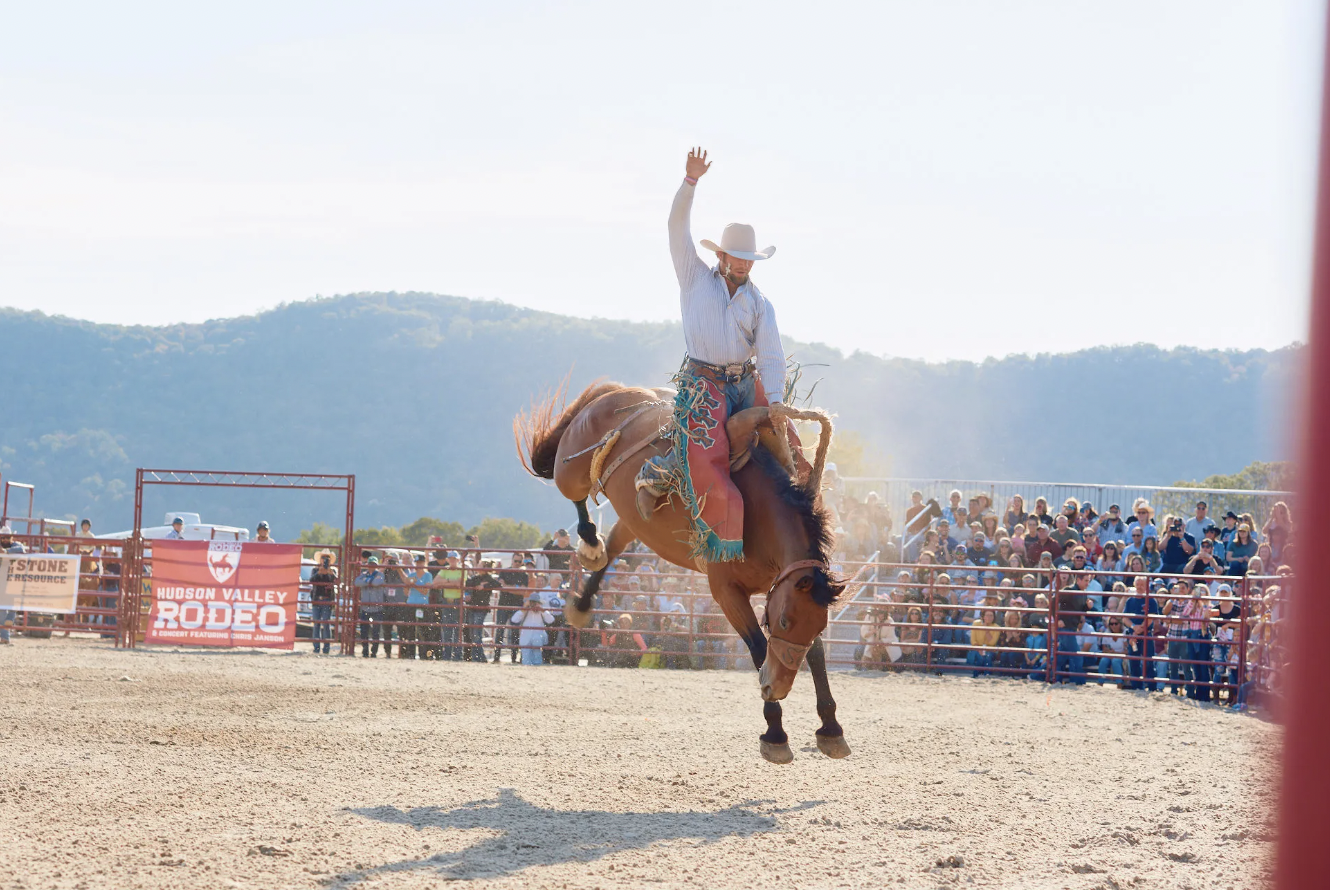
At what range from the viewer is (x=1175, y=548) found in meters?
13.2

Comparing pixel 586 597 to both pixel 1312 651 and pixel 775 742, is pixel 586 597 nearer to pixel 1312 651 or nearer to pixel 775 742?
pixel 775 742

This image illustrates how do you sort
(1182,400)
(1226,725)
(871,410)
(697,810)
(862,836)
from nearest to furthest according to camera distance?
(862,836) < (697,810) < (1226,725) < (1182,400) < (871,410)

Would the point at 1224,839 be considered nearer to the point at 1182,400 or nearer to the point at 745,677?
the point at 745,677

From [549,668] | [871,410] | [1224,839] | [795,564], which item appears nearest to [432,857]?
[795,564]

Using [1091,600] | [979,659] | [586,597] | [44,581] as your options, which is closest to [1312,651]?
[586,597]

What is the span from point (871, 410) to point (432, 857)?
14726cm

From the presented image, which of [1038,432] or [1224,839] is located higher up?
[1038,432]

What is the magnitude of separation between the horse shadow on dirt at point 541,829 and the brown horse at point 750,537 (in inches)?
25.4

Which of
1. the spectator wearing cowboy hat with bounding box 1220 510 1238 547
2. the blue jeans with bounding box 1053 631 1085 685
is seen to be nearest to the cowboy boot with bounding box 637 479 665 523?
the blue jeans with bounding box 1053 631 1085 685

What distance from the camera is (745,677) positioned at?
12750 millimetres

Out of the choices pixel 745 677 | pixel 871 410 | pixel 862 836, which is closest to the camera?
pixel 862 836

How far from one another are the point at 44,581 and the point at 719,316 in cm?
1262

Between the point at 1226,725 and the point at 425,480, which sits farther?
the point at 425,480

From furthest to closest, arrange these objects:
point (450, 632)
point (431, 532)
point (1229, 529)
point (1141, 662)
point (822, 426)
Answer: point (431, 532)
point (450, 632)
point (1229, 529)
point (1141, 662)
point (822, 426)
